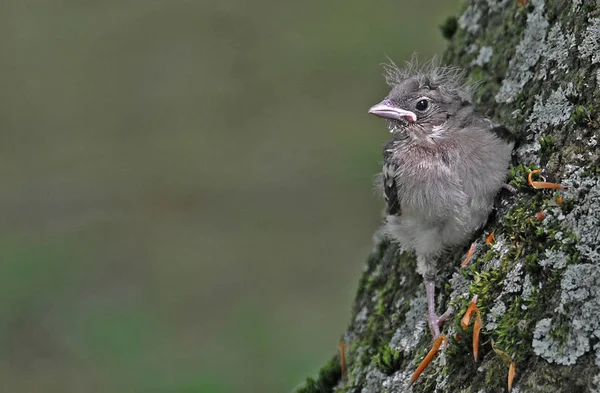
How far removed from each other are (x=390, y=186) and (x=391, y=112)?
1.37 feet

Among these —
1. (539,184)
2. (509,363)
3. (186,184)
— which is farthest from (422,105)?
(186,184)

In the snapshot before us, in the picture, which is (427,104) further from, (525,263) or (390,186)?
(525,263)

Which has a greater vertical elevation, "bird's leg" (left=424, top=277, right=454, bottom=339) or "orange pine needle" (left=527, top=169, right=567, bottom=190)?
"orange pine needle" (left=527, top=169, right=567, bottom=190)

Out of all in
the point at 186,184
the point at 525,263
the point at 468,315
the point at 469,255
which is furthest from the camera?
the point at 186,184

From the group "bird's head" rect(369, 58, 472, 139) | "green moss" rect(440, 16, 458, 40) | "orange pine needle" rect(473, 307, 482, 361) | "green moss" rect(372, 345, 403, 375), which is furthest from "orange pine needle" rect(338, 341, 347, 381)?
"green moss" rect(440, 16, 458, 40)

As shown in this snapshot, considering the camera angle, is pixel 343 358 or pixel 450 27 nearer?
pixel 343 358

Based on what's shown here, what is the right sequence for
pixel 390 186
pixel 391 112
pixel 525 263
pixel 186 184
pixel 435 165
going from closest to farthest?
pixel 525 263
pixel 435 165
pixel 390 186
pixel 391 112
pixel 186 184

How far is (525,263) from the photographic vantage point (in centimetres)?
287

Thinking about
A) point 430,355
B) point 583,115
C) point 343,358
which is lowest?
point 343,358

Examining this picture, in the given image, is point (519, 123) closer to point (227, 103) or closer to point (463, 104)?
point (463, 104)

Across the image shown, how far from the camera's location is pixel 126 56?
1333 centimetres

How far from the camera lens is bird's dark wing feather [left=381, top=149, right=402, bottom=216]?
4047 mm

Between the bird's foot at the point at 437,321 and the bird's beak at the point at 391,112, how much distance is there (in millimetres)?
1234

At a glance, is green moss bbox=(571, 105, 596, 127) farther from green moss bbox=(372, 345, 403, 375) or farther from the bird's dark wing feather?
green moss bbox=(372, 345, 403, 375)
